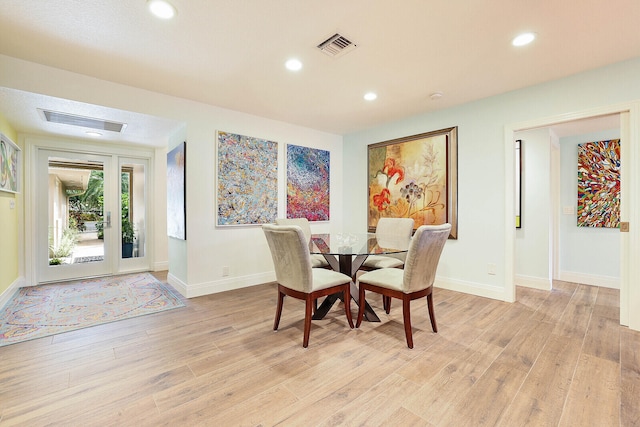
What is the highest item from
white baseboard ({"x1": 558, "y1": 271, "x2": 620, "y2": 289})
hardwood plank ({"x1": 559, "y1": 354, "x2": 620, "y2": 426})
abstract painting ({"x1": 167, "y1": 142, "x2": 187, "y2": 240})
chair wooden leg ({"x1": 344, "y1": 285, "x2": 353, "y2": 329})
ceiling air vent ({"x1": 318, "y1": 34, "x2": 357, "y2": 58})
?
ceiling air vent ({"x1": 318, "y1": 34, "x2": 357, "y2": 58})

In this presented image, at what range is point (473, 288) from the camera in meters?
3.50

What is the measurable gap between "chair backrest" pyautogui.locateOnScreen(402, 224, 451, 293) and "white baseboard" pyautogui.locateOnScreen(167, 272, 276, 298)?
2428mm

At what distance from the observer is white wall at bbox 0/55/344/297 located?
2.65m

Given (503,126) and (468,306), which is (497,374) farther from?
(503,126)

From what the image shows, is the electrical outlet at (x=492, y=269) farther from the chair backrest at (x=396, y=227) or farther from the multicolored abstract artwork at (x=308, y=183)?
the multicolored abstract artwork at (x=308, y=183)

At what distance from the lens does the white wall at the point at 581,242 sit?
3842 mm

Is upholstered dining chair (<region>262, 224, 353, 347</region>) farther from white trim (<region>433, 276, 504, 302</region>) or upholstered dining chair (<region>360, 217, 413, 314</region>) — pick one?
white trim (<region>433, 276, 504, 302</region>)

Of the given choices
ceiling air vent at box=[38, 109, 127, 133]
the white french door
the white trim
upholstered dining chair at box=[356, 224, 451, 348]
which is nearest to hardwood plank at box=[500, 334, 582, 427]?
upholstered dining chair at box=[356, 224, 451, 348]

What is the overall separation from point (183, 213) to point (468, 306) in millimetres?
3480

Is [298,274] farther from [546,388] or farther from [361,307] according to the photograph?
[546,388]

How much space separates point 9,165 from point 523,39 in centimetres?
536

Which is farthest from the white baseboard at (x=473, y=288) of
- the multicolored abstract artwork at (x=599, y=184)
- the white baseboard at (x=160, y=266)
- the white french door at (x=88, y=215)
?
the white french door at (x=88, y=215)

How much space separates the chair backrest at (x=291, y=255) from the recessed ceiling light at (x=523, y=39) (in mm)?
2214

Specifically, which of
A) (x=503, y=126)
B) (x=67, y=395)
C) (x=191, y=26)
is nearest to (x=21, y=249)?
(x=67, y=395)
